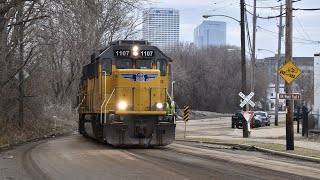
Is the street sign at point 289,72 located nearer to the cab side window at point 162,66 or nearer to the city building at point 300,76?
the cab side window at point 162,66

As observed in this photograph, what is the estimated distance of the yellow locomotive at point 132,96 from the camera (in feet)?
62.8

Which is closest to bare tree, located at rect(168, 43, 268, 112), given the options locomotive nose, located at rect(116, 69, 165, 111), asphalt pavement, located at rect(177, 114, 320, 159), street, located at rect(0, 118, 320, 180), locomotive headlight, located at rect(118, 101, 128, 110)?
asphalt pavement, located at rect(177, 114, 320, 159)

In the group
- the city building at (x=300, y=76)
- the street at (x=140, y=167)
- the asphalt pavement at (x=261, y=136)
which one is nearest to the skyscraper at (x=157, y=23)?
the asphalt pavement at (x=261, y=136)

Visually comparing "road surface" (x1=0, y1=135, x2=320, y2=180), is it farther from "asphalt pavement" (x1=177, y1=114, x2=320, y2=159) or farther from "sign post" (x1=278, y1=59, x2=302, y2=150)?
"asphalt pavement" (x1=177, y1=114, x2=320, y2=159)

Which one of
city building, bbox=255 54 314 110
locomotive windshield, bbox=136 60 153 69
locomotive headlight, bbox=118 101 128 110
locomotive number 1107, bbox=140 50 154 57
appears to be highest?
city building, bbox=255 54 314 110

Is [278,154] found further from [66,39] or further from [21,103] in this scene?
[66,39]

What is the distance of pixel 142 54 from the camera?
20.4 meters

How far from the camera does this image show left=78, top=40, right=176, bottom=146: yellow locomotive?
19156mm

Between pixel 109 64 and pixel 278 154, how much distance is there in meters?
8.04

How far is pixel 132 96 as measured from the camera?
1961cm

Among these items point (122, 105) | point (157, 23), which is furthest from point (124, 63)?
point (157, 23)

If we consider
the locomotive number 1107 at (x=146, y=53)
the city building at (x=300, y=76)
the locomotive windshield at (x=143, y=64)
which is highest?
the city building at (x=300, y=76)

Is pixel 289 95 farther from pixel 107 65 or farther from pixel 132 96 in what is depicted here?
pixel 107 65

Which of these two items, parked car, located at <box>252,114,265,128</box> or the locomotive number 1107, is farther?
parked car, located at <box>252,114,265,128</box>
